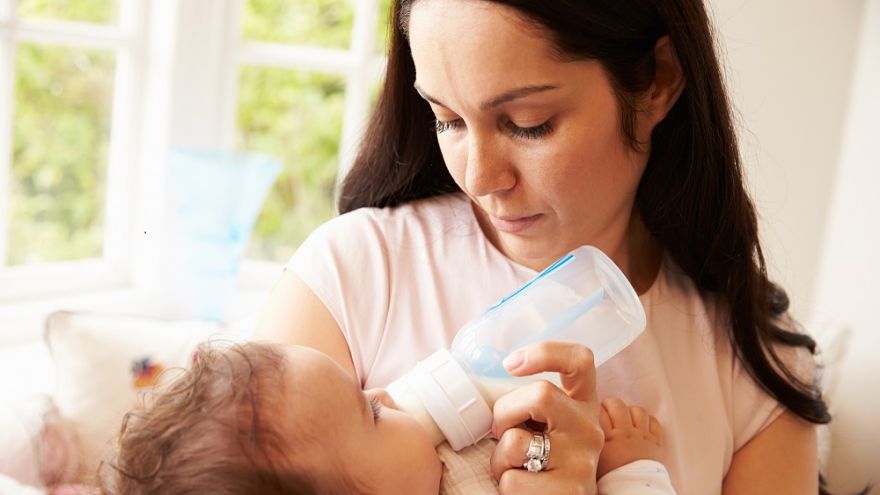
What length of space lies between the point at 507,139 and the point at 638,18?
9.4 inches

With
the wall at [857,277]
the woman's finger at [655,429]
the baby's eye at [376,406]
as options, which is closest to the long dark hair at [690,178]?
the woman's finger at [655,429]

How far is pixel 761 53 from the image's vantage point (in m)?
2.68

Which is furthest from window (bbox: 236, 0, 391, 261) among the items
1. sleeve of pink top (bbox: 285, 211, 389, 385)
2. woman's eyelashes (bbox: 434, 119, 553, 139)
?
woman's eyelashes (bbox: 434, 119, 553, 139)

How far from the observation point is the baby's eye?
1277mm

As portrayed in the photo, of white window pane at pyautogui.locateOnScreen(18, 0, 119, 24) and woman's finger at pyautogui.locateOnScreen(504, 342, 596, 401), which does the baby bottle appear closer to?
woman's finger at pyautogui.locateOnScreen(504, 342, 596, 401)

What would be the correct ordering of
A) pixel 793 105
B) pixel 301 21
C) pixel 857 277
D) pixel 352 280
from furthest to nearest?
pixel 301 21 → pixel 793 105 → pixel 857 277 → pixel 352 280

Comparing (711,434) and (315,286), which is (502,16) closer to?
(315,286)

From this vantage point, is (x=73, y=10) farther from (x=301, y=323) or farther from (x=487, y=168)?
(x=487, y=168)

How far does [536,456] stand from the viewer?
49.7 inches

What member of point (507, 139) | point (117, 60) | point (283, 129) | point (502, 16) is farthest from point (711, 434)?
point (283, 129)

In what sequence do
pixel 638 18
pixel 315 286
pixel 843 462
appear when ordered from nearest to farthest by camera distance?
pixel 638 18, pixel 315 286, pixel 843 462

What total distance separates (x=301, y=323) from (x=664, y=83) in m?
0.63

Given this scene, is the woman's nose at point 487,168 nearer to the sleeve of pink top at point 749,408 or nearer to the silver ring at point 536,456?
the silver ring at point 536,456

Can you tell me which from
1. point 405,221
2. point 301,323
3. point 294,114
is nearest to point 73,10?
point 294,114
